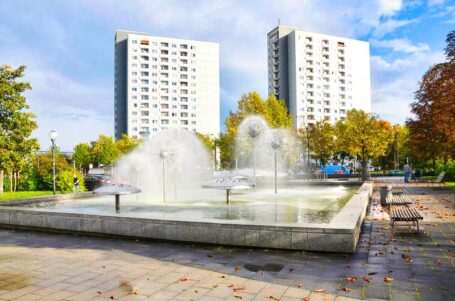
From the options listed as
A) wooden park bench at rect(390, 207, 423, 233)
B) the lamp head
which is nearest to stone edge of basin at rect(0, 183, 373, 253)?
wooden park bench at rect(390, 207, 423, 233)

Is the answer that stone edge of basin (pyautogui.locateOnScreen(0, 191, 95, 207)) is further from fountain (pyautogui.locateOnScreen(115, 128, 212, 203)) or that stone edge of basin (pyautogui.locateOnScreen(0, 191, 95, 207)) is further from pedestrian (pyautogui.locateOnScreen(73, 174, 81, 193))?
pedestrian (pyautogui.locateOnScreen(73, 174, 81, 193))

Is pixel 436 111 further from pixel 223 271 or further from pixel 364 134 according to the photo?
pixel 223 271

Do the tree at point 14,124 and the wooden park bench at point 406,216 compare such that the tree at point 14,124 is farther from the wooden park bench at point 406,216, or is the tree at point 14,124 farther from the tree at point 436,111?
the tree at point 436,111

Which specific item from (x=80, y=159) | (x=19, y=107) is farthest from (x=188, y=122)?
(x=19, y=107)

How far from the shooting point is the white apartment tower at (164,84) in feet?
328

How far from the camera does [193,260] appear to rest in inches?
263

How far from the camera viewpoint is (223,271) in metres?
5.98

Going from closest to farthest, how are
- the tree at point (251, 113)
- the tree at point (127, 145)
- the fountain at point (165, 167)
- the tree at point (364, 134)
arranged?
the fountain at point (165, 167)
the tree at point (364, 134)
the tree at point (251, 113)
the tree at point (127, 145)

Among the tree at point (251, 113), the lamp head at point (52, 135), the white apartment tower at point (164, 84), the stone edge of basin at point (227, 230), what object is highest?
the white apartment tower at point (164, 84)

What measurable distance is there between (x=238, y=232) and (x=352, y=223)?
2.20 meters

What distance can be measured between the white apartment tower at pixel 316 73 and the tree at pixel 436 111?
67.9 meters

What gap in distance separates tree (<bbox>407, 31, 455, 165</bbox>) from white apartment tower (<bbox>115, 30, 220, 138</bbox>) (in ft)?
248

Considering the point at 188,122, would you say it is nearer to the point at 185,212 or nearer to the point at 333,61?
the point at 333,61

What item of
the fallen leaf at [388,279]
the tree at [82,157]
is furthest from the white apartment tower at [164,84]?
the fallen leaf at [388,279]
